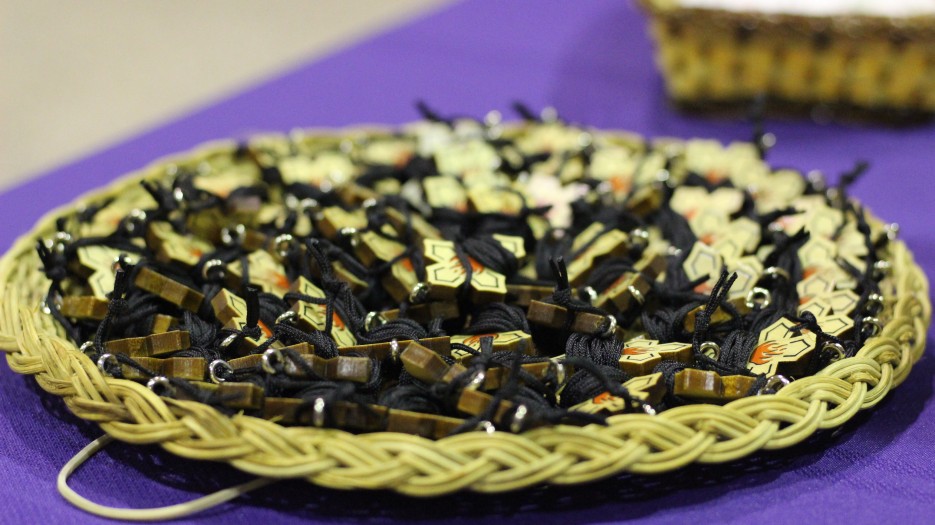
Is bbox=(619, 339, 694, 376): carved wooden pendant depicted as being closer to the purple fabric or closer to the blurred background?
the purple fabric

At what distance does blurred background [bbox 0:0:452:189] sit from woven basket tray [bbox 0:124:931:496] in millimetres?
1584

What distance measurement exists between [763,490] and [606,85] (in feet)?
3.24

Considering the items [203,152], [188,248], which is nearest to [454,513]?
[188,248]

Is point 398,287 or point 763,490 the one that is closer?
point 763,490

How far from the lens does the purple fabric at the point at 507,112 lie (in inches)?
27.0

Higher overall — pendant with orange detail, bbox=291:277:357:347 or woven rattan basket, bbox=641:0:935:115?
woven rattan basket, bbox=641:0:935:115

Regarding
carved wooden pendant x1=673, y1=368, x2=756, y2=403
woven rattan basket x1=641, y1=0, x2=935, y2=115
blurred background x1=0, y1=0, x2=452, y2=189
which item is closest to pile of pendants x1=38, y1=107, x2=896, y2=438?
carved wooden pendant x1=673, y1=368, x2=756, y2=403

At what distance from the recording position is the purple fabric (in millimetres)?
687

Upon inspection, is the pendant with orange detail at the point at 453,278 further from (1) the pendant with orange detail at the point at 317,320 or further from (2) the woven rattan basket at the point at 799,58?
(2) the woven rattan basket at the point at 799,58

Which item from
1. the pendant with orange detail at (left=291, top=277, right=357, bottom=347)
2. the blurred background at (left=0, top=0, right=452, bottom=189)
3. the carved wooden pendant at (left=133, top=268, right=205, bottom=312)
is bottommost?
the blurred background at (left=0, top=0, right=452, bottom=189)

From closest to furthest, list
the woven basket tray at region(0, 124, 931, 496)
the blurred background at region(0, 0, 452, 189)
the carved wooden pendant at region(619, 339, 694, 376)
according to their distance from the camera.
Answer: the woven basket tray at region(0, 124, 931, 496), the carved wooden pendant at region(619, 339, 694, 376), the blurred background at region(0, 0, 452, 189)

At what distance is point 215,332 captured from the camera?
31.6 inches

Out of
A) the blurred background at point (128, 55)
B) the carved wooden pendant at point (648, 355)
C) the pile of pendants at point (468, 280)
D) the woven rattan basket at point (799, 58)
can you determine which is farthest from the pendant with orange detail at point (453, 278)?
the blurred background at point (128, 55)

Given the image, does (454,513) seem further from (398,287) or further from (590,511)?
(398,287)
